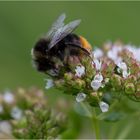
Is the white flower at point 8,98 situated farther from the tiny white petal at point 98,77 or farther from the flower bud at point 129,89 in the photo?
the flower bud at point 129,89

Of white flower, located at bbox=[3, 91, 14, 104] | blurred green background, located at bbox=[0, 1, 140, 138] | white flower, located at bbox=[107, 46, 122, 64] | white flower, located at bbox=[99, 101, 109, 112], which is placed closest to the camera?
white flower, located at bbox=[99, 101, 109, 112]

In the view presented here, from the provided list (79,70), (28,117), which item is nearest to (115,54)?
(79,70)

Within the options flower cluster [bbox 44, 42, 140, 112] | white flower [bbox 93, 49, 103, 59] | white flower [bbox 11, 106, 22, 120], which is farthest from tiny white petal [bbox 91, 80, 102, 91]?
white flower [bbox 11, 106, 22, 120]

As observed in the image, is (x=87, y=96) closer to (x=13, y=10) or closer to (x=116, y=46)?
(x=116, y=46)

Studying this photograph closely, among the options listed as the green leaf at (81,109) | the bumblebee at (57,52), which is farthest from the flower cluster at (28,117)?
the bumblebee at (57,52)

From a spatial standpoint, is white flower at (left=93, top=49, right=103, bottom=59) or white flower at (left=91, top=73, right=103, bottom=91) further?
white flower at (left=93, top=49, right=103, bottom=59)

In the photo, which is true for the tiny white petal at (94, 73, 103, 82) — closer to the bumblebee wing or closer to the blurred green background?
the bumblebee wing

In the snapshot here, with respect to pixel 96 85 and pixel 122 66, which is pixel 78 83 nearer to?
pixel 96 85
